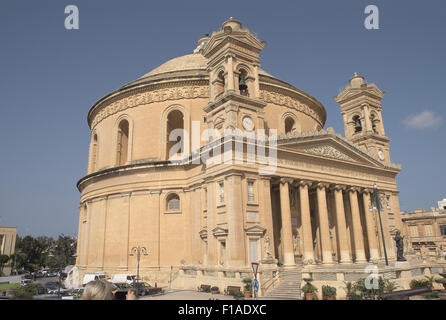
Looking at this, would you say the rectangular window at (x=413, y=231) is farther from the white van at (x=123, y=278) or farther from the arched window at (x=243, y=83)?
the white van at (x=123, y=278)

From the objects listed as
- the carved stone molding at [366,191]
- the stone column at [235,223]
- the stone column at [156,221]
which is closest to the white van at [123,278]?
the stone column at [156,221]

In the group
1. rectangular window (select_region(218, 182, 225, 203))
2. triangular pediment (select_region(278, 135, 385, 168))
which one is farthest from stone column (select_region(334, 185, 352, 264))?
rectangular window (select_region(218, 182, 225, 203))

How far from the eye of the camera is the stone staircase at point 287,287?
2086cm

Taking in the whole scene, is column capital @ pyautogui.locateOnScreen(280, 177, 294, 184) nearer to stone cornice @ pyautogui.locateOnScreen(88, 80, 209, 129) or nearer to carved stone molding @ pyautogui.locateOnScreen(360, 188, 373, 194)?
carved stone molding @ pyautogui.locateOnScreen(360, 188, 373, 194)

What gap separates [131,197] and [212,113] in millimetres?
12391

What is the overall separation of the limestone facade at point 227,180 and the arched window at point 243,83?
88 millimetres

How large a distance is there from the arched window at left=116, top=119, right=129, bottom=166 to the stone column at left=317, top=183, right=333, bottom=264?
21.8m

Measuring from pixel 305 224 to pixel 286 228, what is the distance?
6.68 feet

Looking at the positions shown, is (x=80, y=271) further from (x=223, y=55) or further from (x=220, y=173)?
(x=223, y=55)

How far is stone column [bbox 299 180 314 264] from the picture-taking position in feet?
89.7

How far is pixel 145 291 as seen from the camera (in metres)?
24.4

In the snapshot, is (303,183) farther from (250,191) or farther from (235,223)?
(235,223)

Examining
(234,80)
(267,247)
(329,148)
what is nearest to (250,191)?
(267,247)
